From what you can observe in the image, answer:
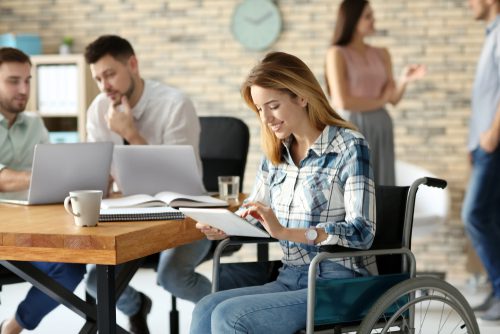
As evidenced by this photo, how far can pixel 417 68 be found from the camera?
4.33m

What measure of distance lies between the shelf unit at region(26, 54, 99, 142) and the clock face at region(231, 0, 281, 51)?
3.60ft

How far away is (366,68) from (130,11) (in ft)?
7.67

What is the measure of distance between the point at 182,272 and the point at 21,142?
2.52 feet

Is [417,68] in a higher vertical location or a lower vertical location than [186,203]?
higher

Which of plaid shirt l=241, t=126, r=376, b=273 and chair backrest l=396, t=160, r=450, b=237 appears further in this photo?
chair backrest l=396, t=160, r=450, b=237

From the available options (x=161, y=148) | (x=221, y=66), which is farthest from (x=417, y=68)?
(x=161, y=148)

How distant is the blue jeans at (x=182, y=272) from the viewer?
118 inches

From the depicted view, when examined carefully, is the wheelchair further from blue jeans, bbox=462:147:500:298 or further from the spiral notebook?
blue jeans, bbox=462:147:500:298

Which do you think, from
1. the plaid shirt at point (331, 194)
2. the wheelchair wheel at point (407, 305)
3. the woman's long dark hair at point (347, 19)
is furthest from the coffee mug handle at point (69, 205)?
the woman's long dark hair at point (347, 19)

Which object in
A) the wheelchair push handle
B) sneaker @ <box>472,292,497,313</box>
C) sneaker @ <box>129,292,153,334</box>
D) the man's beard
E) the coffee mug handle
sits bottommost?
sneaker @ <box>472,292,497,313</box>

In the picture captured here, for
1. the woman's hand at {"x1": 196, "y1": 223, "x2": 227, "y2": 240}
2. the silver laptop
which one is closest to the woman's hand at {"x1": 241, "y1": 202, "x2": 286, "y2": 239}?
the woman's hand at {"x1": 196, "y1": 223, "x2": 227, "y2": 240}

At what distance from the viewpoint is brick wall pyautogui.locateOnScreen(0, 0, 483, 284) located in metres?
5.27

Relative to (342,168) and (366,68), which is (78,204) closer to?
(342,168)

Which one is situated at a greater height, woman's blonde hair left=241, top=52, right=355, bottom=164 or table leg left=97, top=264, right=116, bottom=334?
woman's blonde hair left=241, top=52, right=355, bottom=164
